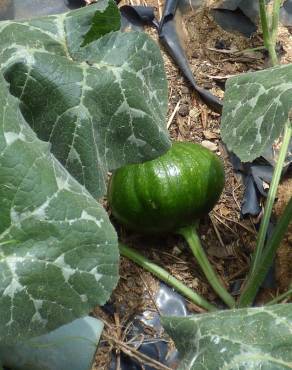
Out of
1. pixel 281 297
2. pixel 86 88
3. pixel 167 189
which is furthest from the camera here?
pixel 167 189

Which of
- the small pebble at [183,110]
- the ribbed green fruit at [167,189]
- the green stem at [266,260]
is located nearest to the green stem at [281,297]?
the green stem at [266,260]

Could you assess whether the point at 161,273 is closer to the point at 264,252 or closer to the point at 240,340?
the point at 264,252

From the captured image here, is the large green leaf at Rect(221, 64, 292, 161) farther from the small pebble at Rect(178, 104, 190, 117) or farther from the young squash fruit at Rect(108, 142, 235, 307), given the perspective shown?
the small pebble at Rect(178, 104, 190, 117)

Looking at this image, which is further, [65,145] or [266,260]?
[266,260]

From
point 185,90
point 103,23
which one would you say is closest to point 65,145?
point 103,23

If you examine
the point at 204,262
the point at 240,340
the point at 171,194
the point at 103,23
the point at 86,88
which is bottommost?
the point at 204,262

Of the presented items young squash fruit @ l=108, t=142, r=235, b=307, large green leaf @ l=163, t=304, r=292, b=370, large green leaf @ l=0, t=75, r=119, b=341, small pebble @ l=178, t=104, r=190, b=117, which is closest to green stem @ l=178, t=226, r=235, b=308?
young squash fruit @ l=108, t=142, r=235, b=307
